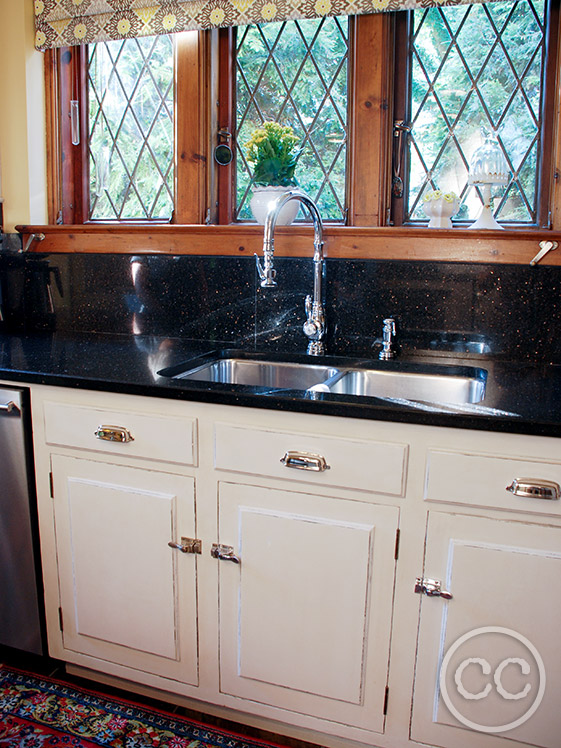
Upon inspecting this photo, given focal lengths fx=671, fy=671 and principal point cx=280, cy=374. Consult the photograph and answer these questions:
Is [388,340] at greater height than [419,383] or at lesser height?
greater

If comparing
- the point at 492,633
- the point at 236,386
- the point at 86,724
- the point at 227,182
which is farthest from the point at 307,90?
the point at 86,724

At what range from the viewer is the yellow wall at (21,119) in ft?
7.92

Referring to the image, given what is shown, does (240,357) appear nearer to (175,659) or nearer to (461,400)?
(461,400)

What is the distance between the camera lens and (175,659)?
177 centimetres

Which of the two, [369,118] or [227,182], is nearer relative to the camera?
[369,118]

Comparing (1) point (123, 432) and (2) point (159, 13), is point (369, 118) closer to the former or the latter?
(2) point (159, 13)

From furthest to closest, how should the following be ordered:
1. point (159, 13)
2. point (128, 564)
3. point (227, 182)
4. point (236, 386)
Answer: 1. point (227, 182)
2. point (159, 13)
3. point (128, 564)
4. point (236, 386)

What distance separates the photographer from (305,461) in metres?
1.52

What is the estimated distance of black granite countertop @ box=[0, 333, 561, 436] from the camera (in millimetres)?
1403

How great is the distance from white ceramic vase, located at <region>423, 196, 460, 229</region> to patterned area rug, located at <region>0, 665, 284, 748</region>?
151 centimetres

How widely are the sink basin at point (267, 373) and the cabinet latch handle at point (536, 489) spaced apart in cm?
77

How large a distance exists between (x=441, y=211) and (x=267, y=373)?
72cm

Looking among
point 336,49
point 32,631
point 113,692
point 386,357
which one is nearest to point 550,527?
point 386,357

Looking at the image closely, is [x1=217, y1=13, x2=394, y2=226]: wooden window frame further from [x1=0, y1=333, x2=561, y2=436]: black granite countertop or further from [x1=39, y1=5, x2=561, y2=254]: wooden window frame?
[x1=0, y1=333, x2=561, y2=436]: black granite countertop
